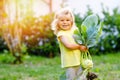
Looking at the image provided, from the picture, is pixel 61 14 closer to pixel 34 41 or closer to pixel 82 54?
pixel 82 54

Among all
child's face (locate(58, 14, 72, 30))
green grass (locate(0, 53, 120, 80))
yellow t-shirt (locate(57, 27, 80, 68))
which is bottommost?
green grass (locate(0, 53, 120, 80))

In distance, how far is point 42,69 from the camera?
825cm

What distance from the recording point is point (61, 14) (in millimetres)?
5027

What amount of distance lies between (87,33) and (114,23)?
22.2 feet

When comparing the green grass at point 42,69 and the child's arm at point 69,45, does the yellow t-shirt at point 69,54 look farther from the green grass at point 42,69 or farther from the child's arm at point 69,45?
the green grass at point 42,69

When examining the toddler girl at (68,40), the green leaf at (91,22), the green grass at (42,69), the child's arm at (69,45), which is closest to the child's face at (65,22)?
the toddler girl at (68,40)

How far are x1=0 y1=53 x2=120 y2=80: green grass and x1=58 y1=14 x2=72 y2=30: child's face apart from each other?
6.46ft

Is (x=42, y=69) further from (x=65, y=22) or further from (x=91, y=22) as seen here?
(x=91, y=22)

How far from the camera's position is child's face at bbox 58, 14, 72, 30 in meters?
5.00

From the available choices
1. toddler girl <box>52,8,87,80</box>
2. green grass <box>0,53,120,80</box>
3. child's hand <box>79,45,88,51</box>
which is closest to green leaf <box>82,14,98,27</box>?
child's hand <box>79,45,88,51</box>

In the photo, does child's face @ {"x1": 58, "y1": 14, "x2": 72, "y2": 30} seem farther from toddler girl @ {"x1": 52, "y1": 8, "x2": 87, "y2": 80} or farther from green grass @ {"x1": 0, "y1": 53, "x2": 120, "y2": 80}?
green grass @ {"x1": 0, "y1": 53, "x2": 120, "y2": 80}

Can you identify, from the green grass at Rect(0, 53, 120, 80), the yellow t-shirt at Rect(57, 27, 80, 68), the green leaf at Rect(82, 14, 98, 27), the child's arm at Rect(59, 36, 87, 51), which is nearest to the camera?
the green leaf at Rect(82, 14, 98, 27)

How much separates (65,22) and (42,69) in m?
3.37

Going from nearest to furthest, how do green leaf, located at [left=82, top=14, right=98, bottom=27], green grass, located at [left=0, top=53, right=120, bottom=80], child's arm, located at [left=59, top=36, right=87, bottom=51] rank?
1. green leaf, located at [left=82, top=14, right=98, bottom=27]
2. child's arm, located at [left=59, top=36, right=87, bottom=51]
3. green grass, located at [left=0, top=53, right=120, bottom=80]
